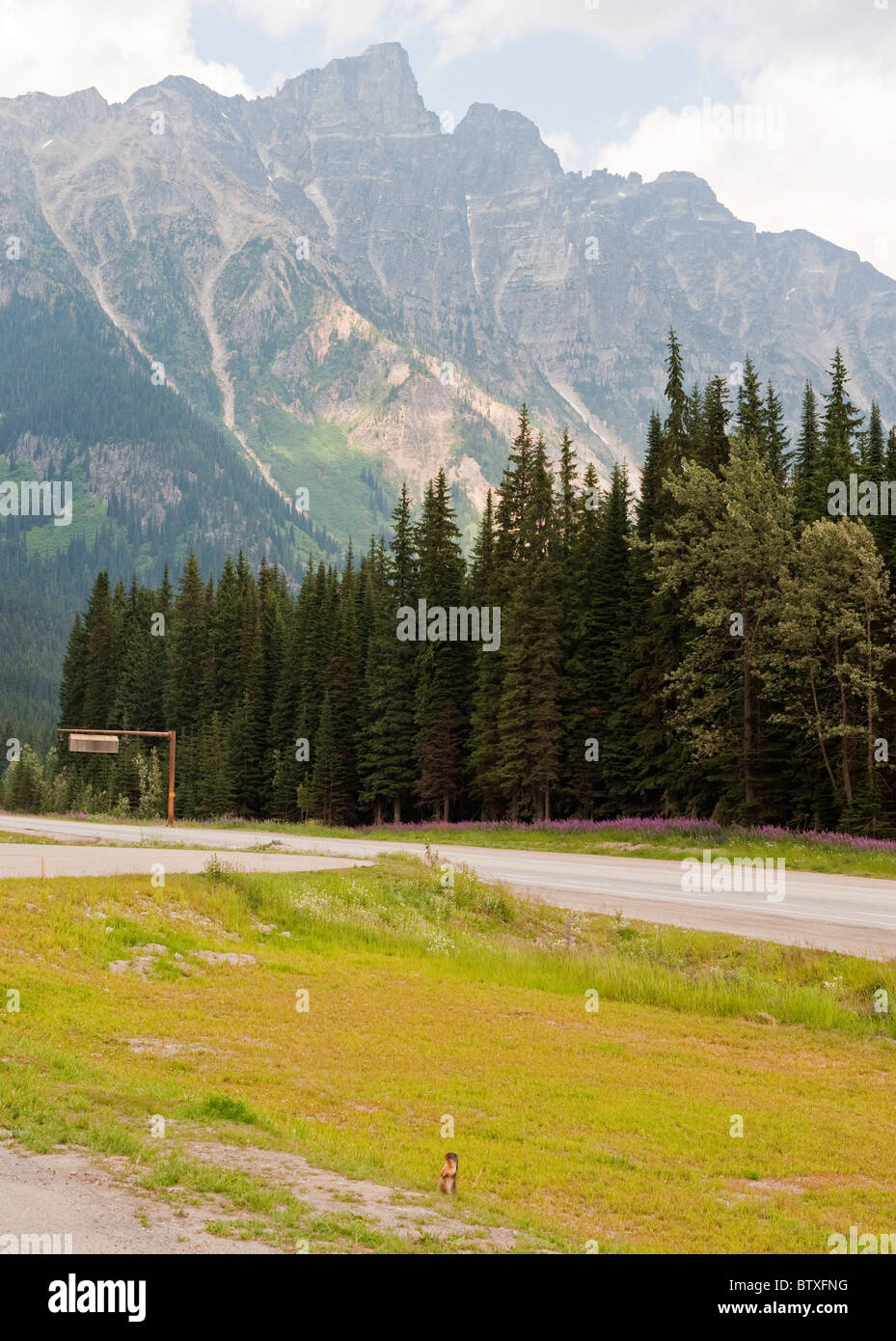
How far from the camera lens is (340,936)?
68.6ft

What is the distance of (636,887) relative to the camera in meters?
27.0

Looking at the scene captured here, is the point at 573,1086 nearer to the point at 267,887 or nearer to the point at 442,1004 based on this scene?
the point at 442,1004

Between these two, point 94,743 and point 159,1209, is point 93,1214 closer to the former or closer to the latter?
point 159,1209

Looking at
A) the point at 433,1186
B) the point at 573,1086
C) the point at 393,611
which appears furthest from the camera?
the point at 393,611

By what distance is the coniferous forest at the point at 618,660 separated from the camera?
126 feet

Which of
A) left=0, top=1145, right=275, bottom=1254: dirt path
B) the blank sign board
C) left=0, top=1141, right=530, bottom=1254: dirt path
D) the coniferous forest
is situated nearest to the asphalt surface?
the blank sign board

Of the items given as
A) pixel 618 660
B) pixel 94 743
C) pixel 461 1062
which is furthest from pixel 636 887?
pixel 94 743

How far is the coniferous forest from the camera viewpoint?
38.4 meters

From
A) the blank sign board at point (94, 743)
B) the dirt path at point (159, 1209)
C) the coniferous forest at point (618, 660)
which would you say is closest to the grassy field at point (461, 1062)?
the dirt path at point (159, 1209)

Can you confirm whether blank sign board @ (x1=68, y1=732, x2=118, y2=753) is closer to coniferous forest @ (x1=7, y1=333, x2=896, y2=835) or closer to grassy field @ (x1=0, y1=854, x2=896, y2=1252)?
coniferous forest @ (x1=7, y1=333, x2=896, y2=835)

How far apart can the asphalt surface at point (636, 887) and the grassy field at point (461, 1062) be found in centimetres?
150

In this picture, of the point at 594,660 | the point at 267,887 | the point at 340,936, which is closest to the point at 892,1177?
the point at 340,936

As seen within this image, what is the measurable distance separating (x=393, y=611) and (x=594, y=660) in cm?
1731
